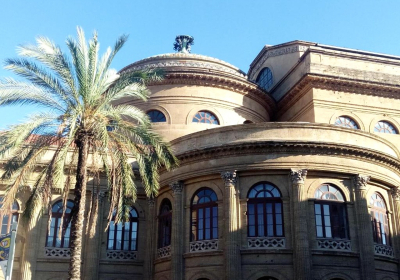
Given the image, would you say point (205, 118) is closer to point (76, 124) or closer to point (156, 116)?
point (156, 116)

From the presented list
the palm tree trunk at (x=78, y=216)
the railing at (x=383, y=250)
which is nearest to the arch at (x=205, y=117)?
the railing at (x=383, y=250)

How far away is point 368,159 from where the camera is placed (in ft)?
80.9

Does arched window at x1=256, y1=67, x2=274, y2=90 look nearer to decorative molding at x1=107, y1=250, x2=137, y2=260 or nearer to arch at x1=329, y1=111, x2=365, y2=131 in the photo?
arch at x1=329, y1=111, x2=365, y2=131

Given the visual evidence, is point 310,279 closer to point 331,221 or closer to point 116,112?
point 331,221

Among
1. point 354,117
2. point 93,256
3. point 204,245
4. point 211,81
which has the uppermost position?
point 211,81

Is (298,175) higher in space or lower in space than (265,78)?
lower

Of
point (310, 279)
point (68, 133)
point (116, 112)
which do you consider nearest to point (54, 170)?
point (68, 133)

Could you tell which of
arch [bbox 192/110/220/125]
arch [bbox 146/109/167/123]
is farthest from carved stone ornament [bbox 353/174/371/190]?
arch [bbox 146/109/167/123]

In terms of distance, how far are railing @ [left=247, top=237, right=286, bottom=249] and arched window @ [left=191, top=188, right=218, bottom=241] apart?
180cm

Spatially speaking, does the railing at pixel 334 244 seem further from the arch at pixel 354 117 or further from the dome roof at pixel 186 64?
the dome roof at pixel 186 64

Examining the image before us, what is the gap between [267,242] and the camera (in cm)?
2277

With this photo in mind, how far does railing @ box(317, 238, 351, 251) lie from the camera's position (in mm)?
22844

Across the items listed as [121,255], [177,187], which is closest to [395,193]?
[177,187]

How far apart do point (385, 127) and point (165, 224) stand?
1499 centimetres
